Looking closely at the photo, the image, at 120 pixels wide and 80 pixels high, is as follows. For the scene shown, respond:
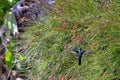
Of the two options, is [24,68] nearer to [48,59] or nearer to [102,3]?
[48,59]

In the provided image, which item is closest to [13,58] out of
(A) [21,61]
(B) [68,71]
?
(A) [21,61]

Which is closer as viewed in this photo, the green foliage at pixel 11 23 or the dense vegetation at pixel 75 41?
the dense vegetation at pixel 75 41

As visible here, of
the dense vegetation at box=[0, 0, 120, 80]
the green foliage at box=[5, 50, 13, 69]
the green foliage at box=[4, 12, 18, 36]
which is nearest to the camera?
the dense vegetation at box=[0, 0, 120, 80]

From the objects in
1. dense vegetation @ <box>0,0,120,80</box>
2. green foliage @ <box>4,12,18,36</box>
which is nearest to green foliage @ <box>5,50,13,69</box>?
dense vegetation @ <box>0,0,120,80</box>

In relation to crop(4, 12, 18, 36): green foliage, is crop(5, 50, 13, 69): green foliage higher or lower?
lower

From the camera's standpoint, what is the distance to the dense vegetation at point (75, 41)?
2.09 meters

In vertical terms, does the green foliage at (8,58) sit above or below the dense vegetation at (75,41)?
below

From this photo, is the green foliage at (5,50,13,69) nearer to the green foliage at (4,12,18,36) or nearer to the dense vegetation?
the dense vegetation

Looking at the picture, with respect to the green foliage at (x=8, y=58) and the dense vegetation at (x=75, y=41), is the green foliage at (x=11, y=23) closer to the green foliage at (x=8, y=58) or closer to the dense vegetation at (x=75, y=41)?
the green foliage at (x=8, y=58)

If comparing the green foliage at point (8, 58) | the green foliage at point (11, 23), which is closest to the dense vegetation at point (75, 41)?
the green foliage at point (8, 58)

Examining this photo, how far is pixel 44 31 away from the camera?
2.55 meters

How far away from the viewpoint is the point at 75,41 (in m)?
2.27

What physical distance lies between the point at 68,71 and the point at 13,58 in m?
0.90

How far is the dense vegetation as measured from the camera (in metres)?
2.09
